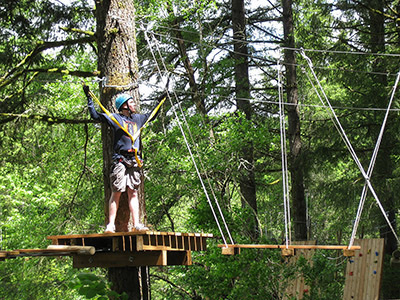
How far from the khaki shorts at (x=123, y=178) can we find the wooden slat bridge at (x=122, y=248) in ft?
1.65

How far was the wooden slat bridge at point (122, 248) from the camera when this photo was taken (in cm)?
464

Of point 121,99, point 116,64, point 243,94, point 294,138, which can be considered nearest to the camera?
point 121,99

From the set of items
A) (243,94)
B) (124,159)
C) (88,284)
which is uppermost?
(243,94)

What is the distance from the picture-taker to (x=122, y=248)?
16.1 ft

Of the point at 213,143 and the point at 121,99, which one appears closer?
the point at 121,99

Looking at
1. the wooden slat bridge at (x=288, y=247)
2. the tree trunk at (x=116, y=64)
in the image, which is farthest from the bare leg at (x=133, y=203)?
the wooden slat bridge at (x=288, y=247)

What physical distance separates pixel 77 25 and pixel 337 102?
701 centimetres

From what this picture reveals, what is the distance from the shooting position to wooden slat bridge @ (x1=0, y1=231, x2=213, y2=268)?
4637 millimetres

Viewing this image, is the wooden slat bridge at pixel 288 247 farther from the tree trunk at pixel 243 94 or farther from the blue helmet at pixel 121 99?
the tree trunk at pixel 243 94

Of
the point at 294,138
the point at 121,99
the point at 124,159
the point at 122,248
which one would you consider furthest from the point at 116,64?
the point at 294,138

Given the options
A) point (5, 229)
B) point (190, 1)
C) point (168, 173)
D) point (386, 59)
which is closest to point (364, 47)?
point (386, 59)

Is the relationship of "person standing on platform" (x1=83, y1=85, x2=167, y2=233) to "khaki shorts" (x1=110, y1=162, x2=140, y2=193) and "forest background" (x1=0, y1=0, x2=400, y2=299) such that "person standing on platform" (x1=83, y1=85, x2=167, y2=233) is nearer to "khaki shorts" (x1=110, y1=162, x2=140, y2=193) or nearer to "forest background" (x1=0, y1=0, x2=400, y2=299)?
"khaki shorts" (x1=110, y1=162, x2=140, y2=193)

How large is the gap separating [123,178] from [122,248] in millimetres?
711

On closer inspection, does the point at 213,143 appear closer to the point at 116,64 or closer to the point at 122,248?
the point at 116,64
